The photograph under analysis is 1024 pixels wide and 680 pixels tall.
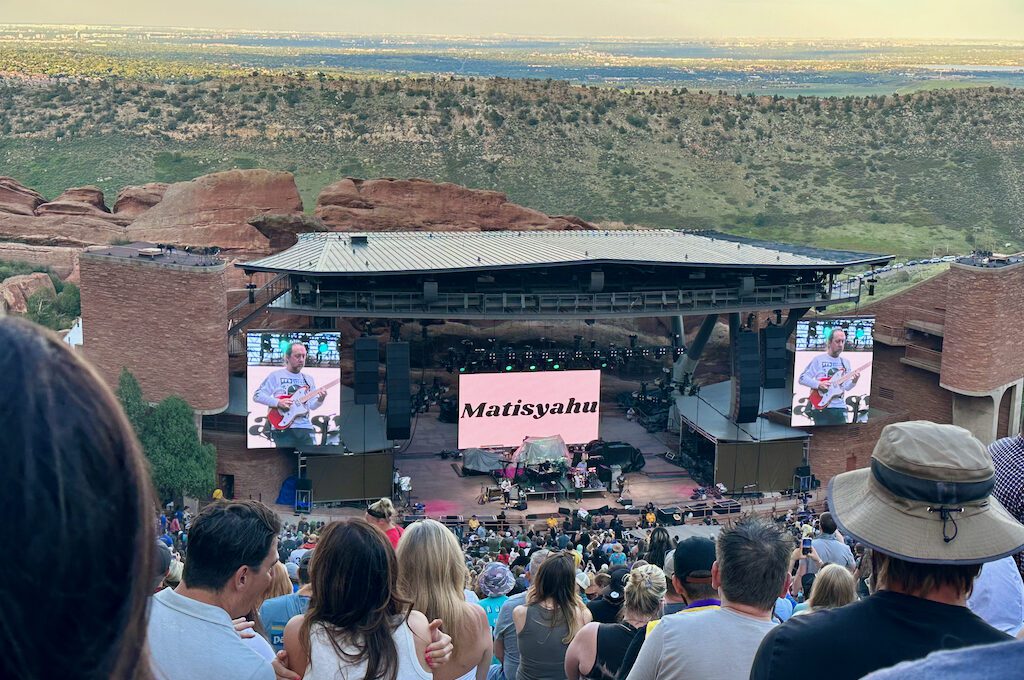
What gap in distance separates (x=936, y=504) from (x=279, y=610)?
4.47 meters

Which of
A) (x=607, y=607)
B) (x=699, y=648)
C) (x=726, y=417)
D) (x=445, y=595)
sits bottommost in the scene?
(x=726, y=417)

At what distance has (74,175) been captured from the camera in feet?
Result: 238

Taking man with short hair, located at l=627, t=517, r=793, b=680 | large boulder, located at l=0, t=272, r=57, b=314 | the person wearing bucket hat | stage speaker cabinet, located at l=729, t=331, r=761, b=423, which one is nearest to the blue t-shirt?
man with short hair, located at l=627, t=517, r=793, b=680

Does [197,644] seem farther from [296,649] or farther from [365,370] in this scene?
[365,370]

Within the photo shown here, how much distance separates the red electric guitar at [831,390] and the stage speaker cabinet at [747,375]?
1.58 meters

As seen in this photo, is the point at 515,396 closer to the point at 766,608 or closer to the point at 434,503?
the point at 434,503

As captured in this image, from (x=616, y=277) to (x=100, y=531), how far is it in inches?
1304

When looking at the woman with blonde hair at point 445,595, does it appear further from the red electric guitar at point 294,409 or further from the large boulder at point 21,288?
the large boulder at point 21,288

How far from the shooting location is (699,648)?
562cm

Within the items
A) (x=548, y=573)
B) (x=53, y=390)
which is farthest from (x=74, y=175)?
(x=53, y=390)

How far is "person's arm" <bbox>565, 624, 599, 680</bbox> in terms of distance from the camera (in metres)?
7.46

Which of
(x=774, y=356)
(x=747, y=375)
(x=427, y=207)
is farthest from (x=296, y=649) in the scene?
(x=427, y=207)

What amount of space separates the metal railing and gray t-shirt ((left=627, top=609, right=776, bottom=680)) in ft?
86.2

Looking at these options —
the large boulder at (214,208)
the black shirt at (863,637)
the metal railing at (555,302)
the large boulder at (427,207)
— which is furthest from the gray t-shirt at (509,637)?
the large boulder at (427,207)
